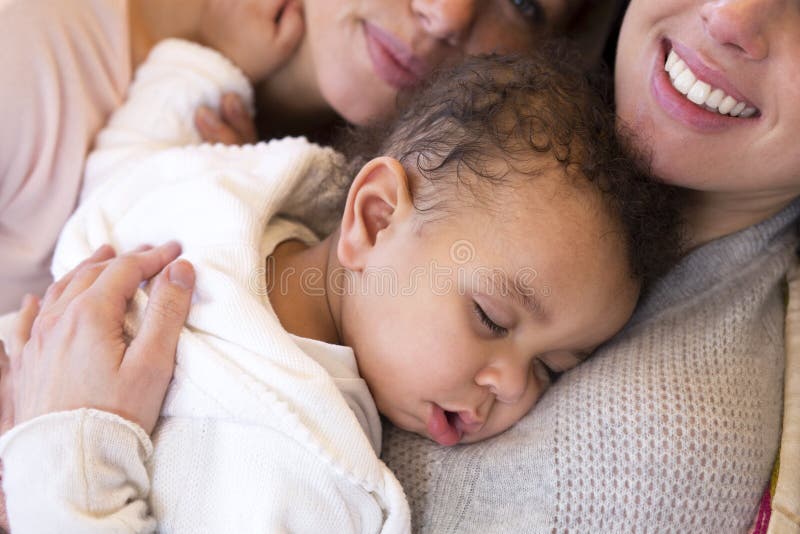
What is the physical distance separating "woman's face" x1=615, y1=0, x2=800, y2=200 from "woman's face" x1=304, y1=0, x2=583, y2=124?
1.55 ft

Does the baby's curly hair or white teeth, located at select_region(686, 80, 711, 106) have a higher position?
white teeth, located at select_region(686, 80, 711, 106)

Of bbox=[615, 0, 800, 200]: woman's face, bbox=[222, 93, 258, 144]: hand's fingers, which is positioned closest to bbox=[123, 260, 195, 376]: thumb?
bbox=[222, 93, 258, 144]: hand's fingers

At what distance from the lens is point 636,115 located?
1248 mm

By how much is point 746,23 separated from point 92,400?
116cm

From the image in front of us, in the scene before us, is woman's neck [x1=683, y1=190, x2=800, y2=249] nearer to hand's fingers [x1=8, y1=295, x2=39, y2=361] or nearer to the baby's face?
the baby's face

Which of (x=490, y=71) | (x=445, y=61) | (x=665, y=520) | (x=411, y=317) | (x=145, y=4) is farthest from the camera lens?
(x=145, y=4)

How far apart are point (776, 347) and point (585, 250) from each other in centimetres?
42

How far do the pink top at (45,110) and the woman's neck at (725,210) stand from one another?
1330mm

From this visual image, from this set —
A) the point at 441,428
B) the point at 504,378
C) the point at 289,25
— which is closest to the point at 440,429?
the point at 441,428

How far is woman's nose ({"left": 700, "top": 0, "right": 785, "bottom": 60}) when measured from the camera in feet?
3.50

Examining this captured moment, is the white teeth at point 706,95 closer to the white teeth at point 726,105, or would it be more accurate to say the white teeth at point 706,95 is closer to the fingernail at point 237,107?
the white teeth at point 726,105

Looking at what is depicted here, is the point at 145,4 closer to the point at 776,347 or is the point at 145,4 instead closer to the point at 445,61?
the point at 445,61

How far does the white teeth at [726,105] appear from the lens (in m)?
1.14

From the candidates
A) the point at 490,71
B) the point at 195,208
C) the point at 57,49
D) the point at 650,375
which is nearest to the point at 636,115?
the point at 490,71
